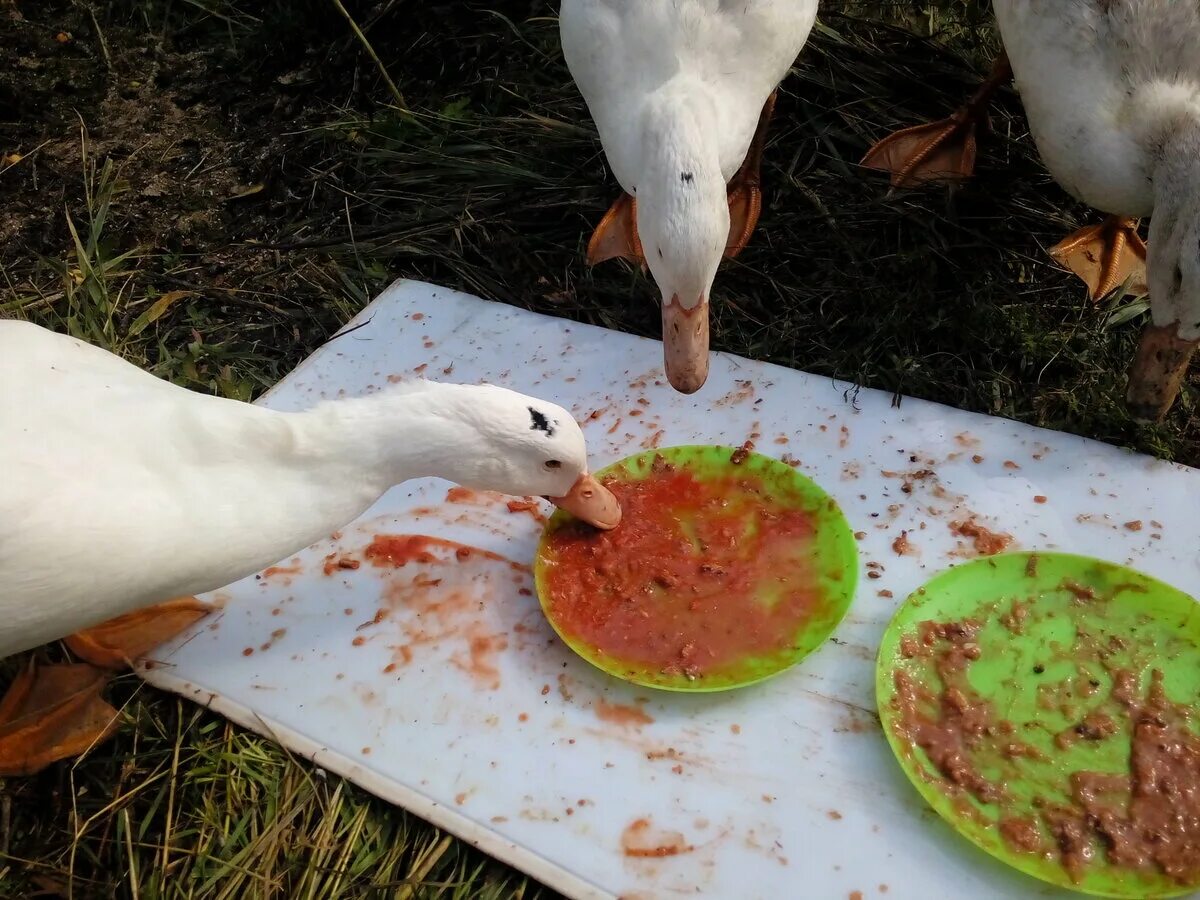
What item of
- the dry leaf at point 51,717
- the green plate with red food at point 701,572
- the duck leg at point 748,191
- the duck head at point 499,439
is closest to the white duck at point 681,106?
the green plate with red food at point 701,572

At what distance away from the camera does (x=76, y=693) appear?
2.25 metres

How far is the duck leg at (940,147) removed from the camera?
334 cm

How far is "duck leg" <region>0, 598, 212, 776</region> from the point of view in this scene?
7.14 feet

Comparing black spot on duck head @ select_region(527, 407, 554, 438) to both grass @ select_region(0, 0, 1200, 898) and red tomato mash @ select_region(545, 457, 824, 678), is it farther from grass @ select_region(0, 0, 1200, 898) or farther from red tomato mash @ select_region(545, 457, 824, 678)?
grass @ select_region(0, 0, 1200, 898)

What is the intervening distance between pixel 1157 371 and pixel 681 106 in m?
1.41

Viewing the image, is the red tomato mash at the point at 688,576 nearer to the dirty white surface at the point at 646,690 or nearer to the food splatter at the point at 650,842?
the dirty white surface at the point at 646,690

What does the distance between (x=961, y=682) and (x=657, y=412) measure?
1.11 m

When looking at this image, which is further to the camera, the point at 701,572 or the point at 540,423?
the point at 701,572

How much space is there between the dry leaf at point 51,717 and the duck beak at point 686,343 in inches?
63.2

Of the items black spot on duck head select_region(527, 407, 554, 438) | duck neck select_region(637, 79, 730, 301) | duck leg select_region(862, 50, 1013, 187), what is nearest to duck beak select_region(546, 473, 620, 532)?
black spot on duck head select_region(527, 407, 554, 438)

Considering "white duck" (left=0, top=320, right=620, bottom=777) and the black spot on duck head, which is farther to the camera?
the black spot on duck head

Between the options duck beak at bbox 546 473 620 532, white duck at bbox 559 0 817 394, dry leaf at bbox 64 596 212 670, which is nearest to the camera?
duck beak at bbox 546 473 620 532

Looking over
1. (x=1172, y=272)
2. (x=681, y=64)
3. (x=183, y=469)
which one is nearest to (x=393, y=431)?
(x=183, y=469)

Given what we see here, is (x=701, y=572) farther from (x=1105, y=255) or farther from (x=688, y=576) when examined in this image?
(x=1105, y=255)
